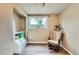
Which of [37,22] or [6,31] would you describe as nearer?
[6,31]

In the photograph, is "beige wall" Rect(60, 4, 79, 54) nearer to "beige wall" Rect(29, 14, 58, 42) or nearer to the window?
"beige wall" Rect(29, 14, 58, 42)

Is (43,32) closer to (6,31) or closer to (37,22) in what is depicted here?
(37,22)

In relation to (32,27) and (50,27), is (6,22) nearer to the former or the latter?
(32,27)

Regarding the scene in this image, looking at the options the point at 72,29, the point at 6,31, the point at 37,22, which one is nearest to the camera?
the point at 6,31

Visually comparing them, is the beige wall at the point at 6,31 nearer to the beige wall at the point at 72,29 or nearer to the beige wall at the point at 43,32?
the beige wall at the point at 43,32

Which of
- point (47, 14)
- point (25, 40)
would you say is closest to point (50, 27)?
point (47, 14)

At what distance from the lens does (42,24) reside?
4.58 feet

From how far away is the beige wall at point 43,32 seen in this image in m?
1.42

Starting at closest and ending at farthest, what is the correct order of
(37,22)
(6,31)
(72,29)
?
(6,31) < (37,22) < (72,29)

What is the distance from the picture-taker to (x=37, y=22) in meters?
1.36

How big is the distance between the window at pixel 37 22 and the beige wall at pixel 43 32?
63 millimetres

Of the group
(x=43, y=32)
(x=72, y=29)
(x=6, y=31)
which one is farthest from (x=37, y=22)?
(x=72, y=29)

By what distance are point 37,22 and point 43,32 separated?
0.17 m
